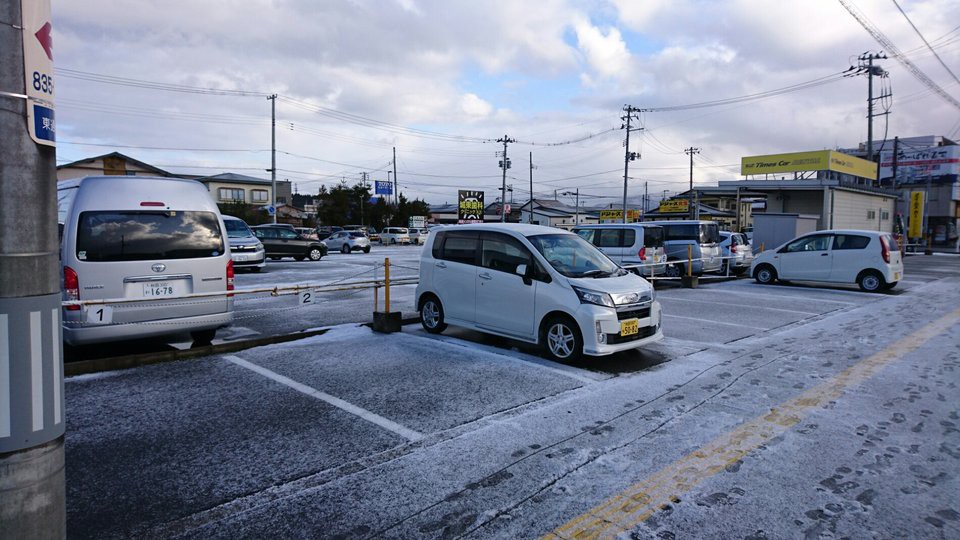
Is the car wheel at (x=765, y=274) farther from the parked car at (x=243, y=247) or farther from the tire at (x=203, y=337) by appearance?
the parked car at (x=243, y=247)

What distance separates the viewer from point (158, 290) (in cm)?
611

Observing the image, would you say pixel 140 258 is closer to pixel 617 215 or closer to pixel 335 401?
pixel 335 401

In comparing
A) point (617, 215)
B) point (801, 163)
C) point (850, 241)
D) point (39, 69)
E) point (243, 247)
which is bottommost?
point (243, 247)

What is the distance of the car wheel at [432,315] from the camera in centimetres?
792

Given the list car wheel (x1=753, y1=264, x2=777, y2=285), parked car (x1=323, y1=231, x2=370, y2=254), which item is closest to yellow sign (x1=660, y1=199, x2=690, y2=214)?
parked car (x1=323, y1=231, x2=370, y2=254)

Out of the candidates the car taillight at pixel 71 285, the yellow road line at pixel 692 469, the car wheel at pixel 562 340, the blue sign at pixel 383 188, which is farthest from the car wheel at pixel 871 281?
the blue sign at pixel 383 188

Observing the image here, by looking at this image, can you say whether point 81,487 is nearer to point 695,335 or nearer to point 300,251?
point 695,335

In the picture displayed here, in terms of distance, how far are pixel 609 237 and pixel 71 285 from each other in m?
13.0

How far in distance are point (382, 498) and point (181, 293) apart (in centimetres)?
428

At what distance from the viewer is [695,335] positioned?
818 cm

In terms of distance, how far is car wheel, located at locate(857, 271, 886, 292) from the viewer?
1345 cm

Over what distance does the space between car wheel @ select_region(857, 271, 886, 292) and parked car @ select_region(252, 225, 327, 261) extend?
1913cm

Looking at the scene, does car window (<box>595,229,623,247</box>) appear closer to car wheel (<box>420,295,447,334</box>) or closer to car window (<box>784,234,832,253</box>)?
car window (<box>784,234,832,253</box>)

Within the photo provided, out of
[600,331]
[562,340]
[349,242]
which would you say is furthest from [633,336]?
[349,242]
